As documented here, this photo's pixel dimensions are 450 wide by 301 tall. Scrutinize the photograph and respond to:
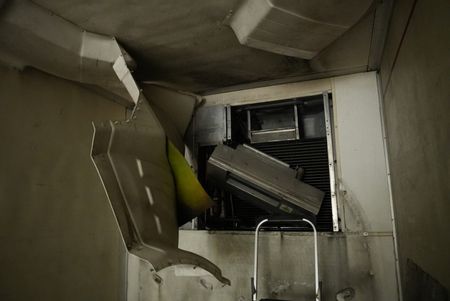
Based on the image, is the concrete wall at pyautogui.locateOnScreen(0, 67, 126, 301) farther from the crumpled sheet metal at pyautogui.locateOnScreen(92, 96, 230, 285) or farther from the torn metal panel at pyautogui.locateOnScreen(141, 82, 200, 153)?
the crumpled sheet metal at pyautogui.locateOnScreen(92, 96, 230, 285)

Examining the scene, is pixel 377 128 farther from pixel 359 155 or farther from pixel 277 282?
pixel 277 282

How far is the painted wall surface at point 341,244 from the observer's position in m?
1.79

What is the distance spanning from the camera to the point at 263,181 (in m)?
2.02

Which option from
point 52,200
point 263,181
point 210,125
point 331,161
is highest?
point 210,125

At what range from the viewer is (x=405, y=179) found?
4.17 feet

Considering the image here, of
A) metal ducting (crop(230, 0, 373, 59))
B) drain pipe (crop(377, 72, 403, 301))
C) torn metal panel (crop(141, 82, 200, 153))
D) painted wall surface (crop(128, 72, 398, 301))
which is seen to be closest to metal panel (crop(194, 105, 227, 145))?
torn metal panel (crop(141, 82, 200, 153))

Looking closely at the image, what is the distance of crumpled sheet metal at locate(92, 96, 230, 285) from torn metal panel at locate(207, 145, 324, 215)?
1.60ft

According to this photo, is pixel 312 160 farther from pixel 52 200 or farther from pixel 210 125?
pixel 52 200

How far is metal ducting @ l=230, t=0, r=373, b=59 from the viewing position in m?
1.34

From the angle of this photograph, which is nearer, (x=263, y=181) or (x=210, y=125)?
(x=263, y=181)

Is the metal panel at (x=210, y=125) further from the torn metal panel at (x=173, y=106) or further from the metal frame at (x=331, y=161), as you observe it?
the metal frame at (x=331, y=161)

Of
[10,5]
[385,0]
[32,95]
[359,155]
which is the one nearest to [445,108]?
[385,0]

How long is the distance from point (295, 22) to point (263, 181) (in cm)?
102

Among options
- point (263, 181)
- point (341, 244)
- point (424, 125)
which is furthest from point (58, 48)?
point (341, 244)
